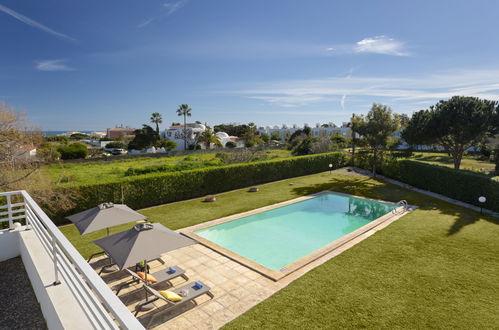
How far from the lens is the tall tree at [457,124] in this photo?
845 inches

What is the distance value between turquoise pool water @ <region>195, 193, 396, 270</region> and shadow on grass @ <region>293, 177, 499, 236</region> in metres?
1.65

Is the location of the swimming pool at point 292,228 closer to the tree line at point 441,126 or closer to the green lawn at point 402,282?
the green lawn at point 402,282

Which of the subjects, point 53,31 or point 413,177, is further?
point 413,177

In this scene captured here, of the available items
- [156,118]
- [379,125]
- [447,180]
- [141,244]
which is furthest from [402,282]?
[156,118]

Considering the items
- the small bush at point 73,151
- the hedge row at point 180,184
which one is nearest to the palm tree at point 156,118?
Result: the small bush at point 73,151

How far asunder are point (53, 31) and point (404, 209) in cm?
2583

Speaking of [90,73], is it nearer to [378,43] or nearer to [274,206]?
[274,206]

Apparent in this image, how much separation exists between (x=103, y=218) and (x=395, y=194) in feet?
63.6

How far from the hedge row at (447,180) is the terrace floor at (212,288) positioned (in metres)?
11.7

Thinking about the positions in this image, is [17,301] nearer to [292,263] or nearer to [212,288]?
[212,288]

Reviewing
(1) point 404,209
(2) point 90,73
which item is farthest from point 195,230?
(2) point 90,73

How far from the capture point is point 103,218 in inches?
328

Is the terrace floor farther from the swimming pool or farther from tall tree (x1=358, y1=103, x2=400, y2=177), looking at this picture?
tall tree (x1=358, y1=103, x2=400, y2=177)

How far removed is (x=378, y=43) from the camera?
18.1m
